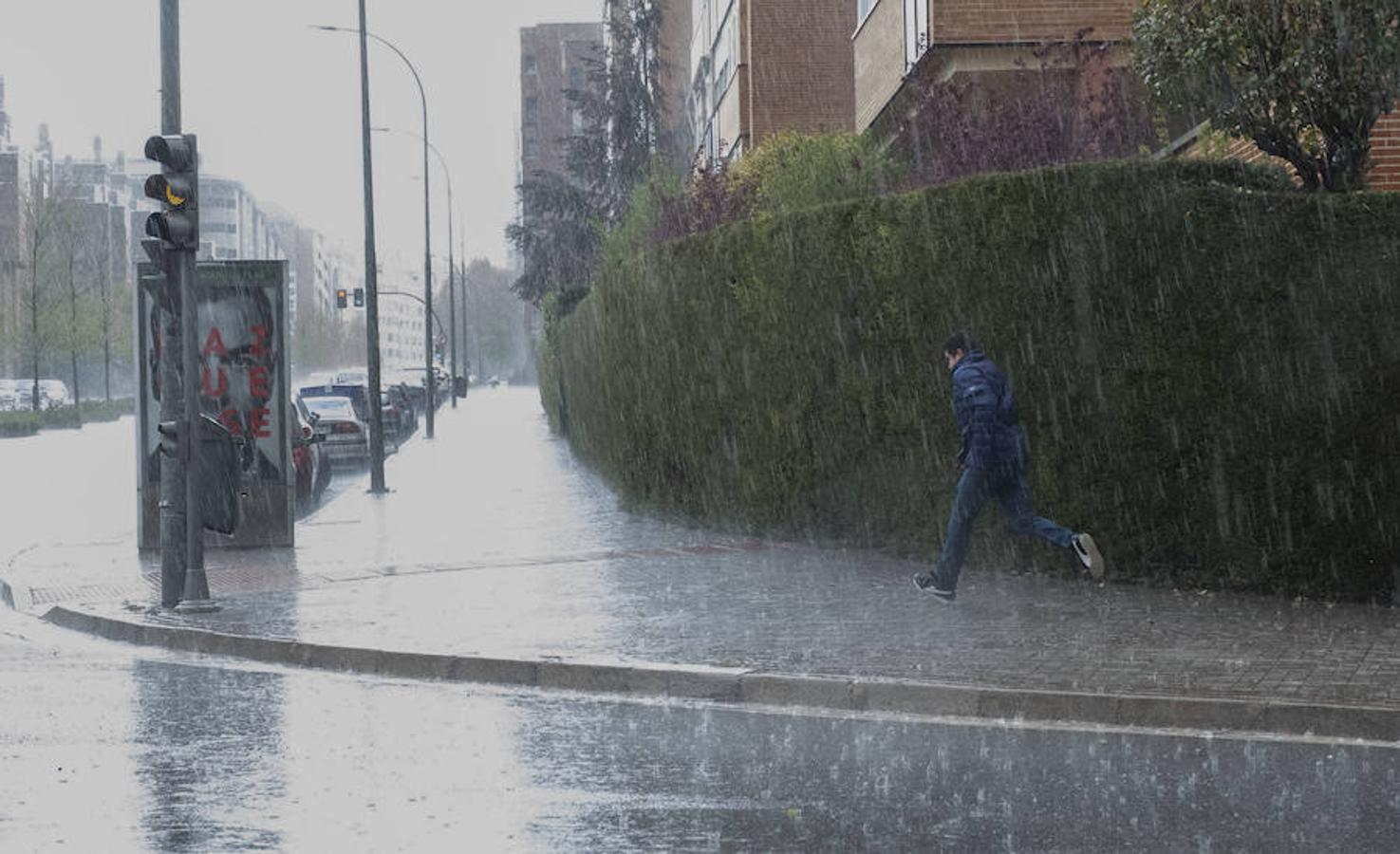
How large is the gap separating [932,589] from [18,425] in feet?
159

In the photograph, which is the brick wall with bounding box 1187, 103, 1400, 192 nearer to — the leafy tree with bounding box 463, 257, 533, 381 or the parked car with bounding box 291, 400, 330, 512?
the parked car with bounding box 291, 400, 330, 512

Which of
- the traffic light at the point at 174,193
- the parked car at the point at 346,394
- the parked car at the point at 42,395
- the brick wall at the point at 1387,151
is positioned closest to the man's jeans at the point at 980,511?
the brick wall at the point at 1387,151

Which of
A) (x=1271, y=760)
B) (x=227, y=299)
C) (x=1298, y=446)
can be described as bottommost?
(x=1271, y=760)

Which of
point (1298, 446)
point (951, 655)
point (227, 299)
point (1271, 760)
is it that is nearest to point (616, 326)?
point (227, 299)

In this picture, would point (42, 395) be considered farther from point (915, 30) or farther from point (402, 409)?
point (915, 30)

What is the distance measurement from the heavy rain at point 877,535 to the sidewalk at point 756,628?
5cm

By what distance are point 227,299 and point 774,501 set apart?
17.9 feet

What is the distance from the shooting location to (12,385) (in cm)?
7681

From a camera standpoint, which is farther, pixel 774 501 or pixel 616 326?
pixel 616 326

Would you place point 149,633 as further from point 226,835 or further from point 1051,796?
point 1051,796

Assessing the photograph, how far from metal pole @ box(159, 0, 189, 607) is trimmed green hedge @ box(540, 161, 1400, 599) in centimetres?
532

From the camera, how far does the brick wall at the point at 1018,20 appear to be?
20.6 meters

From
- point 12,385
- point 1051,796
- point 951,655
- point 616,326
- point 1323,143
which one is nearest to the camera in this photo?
point 1051,796

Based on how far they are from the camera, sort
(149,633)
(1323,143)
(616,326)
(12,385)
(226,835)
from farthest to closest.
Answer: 1. (12,385)
2. (616,326)
3. (1323,143)
4. (149,633)
5. (226,835)
